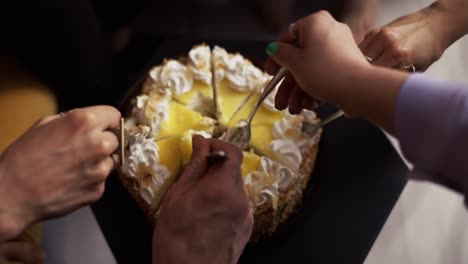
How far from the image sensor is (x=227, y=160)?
83 cm

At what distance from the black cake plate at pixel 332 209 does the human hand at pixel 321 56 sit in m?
0.47

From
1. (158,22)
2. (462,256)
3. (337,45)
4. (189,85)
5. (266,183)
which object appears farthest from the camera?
(158,22)

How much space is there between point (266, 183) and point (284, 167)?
6 centimetres

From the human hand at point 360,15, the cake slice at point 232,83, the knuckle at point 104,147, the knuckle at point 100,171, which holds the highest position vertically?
the knuckle at point 104,147

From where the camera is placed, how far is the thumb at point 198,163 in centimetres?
85

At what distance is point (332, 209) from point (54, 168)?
25.8 inches

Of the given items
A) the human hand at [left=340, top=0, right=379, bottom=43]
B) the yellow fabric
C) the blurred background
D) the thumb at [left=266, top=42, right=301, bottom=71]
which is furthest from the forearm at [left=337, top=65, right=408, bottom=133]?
the human hand at [left=340, top=0, right=379, bottom=43]

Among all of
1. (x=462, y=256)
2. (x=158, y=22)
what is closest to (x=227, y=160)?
(x=462, y=256)

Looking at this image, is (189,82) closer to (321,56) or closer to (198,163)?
(198,163)

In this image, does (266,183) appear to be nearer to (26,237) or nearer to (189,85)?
(189,85)

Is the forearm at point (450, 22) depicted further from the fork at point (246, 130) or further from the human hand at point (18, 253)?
the human hand at point (18, 253)

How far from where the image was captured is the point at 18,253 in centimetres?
96

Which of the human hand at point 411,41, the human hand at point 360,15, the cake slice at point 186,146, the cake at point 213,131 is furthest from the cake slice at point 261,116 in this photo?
the human hand at point 360,15

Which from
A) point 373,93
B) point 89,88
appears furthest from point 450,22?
point 89,88
